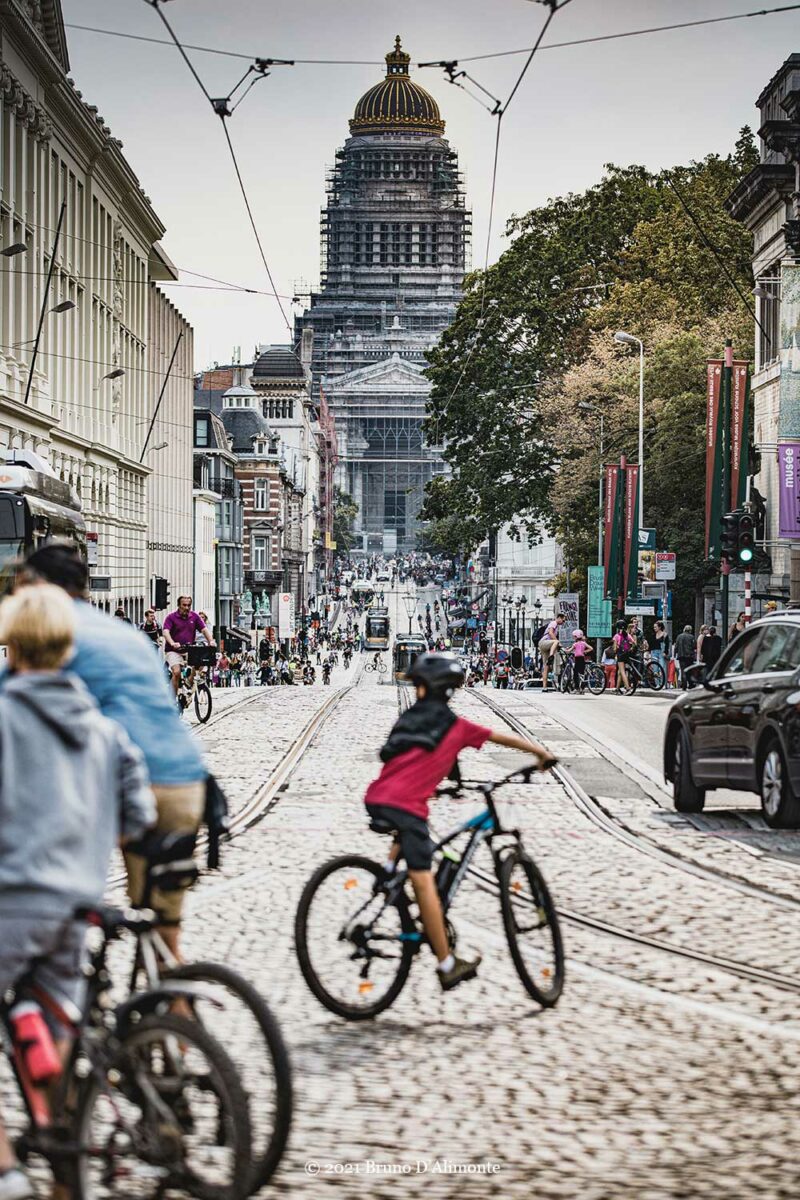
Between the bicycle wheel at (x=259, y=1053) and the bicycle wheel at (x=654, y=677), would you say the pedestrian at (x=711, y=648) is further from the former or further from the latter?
the bicycle wheel at (x=259, y=1053)

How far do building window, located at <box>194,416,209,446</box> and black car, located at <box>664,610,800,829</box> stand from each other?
8583cm

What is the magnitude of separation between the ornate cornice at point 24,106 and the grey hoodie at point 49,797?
4039cm

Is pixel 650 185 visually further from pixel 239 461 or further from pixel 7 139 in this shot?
pixel 239 461

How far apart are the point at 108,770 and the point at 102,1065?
77 centimetres

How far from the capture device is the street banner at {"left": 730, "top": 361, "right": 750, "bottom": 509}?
146ft

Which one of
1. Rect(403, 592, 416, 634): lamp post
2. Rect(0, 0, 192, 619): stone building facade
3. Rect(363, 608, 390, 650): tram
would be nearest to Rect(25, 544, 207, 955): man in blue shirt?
Rect(0, 0, 192, 619): stone building facade

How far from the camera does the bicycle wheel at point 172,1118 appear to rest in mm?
5246

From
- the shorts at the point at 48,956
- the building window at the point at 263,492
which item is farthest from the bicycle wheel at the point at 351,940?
the building window at the point at 263,492

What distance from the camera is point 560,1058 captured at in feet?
25.4

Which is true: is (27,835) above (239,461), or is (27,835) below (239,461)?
below

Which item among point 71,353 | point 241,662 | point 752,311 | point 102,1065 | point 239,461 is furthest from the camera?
point 239,461

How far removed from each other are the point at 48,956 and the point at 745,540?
27.4 meters

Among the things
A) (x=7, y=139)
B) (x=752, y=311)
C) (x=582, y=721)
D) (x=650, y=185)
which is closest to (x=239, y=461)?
(x=650, y=185)

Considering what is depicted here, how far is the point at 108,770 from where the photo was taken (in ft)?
17.8
